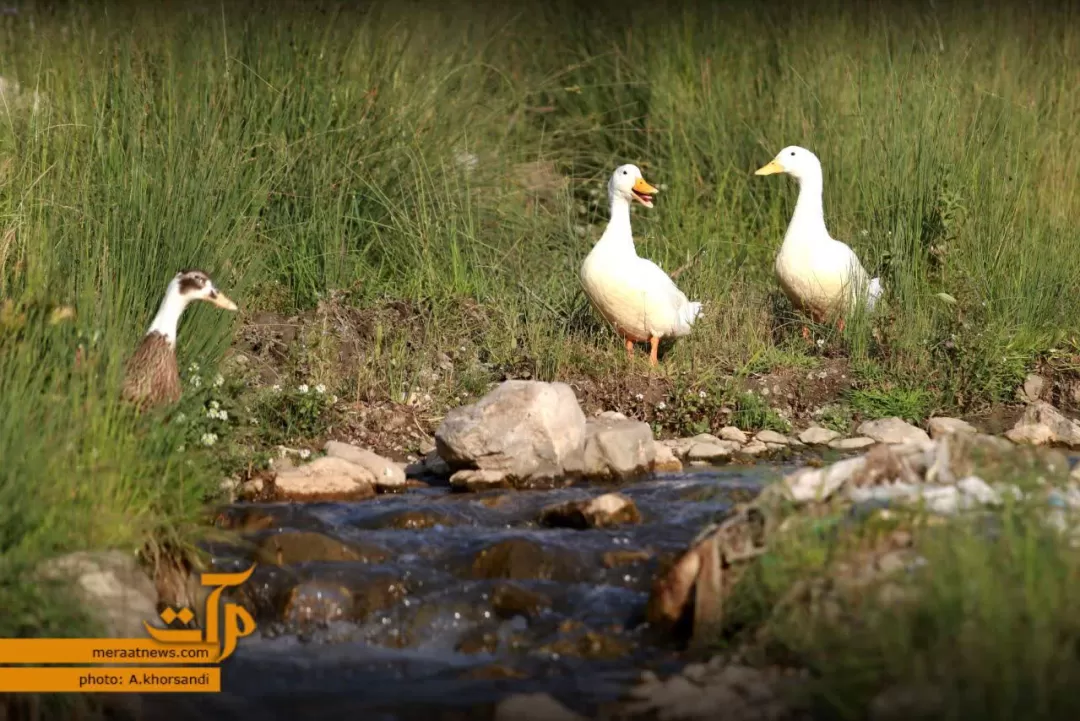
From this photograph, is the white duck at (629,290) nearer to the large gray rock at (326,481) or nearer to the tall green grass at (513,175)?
the tall green grass at (513,175)

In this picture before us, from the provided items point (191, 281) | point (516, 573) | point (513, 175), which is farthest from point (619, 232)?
point (516, 573)

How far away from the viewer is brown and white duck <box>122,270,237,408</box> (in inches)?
235

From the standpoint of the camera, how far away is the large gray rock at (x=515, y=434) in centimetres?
658

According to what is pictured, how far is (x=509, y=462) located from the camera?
21.5ft

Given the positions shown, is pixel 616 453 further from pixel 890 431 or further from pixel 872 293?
pixel 872 293

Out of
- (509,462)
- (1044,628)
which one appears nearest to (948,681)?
(1044,628)

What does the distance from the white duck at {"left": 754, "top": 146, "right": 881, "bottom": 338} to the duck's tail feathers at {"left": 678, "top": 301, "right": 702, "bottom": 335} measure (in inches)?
23.6

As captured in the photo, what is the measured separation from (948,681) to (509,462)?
3.13 m

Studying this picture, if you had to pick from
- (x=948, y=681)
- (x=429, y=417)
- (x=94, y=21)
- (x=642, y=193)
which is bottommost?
(x=429, y=417)

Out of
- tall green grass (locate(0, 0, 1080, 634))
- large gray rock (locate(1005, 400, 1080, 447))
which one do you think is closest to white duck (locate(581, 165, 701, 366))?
tall green grass (locate(0, 0, 1080, 634))

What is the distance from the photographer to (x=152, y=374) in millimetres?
6039

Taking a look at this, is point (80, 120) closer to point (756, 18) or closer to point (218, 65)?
point (218, 65)

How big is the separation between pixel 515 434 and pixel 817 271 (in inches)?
96.8
